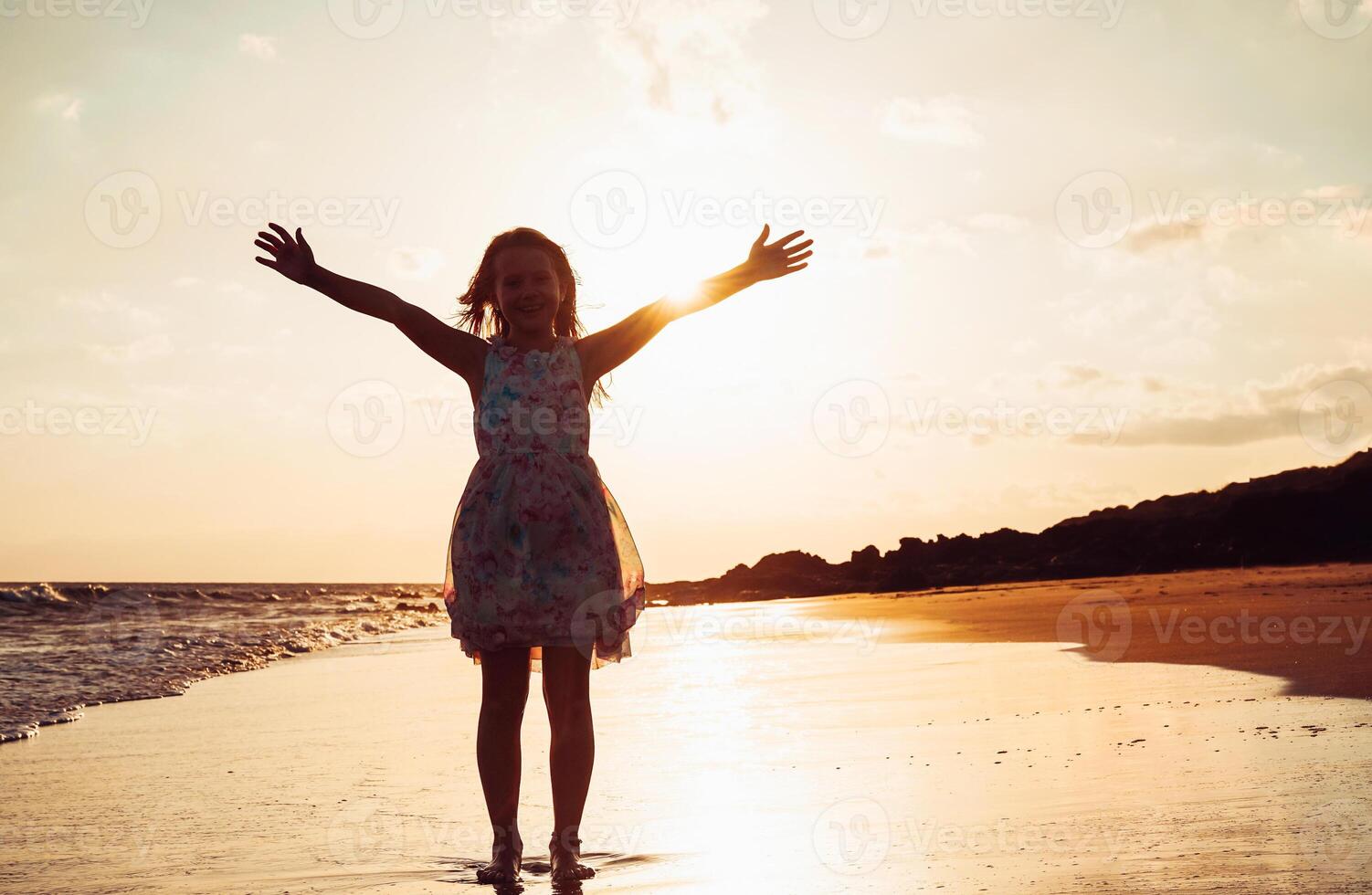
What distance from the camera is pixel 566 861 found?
3332 millimetres

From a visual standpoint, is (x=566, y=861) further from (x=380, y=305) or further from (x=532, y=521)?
(x=380, y=305)

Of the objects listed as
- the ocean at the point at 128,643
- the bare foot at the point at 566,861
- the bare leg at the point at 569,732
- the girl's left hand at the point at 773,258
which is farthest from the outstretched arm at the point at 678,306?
the ocean at the point at 128,643

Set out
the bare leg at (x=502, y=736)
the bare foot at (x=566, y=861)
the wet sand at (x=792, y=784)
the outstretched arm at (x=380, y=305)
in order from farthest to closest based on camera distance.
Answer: the outstretched arm at (x=380, y=305) < the bare leg at (x=502, y=736) < the bare foot at (x=566, y=861) < the wet sand at (x=792, y=784)

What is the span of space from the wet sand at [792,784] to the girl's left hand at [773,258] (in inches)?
73.9

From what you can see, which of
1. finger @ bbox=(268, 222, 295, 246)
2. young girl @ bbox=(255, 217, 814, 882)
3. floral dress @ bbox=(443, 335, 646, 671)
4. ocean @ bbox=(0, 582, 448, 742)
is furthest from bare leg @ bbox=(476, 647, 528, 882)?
ocean @ bbox=(0, 582, 448, 742)

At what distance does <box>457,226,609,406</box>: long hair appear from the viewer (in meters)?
3.94

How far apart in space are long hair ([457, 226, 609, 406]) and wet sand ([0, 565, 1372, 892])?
1.64 metres

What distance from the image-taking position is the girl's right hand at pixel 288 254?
151 inches

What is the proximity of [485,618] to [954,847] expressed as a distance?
1.57 meters

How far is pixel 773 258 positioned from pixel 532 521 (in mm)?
1281

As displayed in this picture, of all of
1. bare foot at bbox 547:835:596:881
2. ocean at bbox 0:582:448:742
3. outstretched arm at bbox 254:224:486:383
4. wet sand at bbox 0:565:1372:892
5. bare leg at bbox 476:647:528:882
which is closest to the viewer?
wet sand at bbox 0:565:1372:892

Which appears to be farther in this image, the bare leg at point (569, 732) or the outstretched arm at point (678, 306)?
the outstretched arm at point (678, 306)

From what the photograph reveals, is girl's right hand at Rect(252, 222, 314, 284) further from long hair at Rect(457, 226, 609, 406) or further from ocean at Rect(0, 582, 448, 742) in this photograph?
ocean at Rect(0, 582, 448, 742)

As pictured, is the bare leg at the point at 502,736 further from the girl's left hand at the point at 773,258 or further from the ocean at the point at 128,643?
the ocean at the point at 128,643
